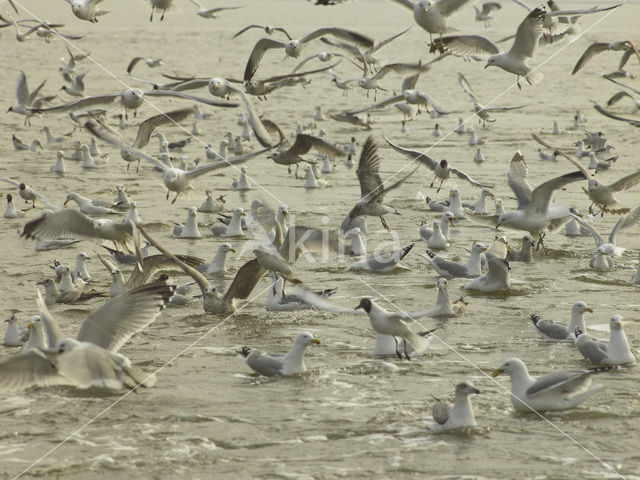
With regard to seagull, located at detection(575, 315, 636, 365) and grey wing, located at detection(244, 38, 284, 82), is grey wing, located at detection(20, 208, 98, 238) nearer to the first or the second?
grey wing, located at detection(244, 38, 284, 82)

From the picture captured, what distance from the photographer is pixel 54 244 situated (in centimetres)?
1293

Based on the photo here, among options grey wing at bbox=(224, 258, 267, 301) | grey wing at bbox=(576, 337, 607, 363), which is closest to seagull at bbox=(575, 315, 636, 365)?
grey wing at bbox=(576, 337, 607, 363)

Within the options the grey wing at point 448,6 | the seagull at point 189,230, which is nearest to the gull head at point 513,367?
the seagull at point 189,230

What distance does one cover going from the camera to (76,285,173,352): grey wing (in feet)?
26.3

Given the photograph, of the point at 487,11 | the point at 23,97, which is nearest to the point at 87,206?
the point at 23,97

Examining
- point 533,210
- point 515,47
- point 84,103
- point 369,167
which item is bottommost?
point 533,210

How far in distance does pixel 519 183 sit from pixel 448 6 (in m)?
3.08

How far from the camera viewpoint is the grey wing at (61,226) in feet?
36.7

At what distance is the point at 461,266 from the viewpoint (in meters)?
11.9

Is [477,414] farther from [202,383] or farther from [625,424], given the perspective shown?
[202,383]

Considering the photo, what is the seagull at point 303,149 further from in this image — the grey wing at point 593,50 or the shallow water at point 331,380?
the grey wing at point 593,50

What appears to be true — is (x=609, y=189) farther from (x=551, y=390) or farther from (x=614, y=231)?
(x=551, y=390)

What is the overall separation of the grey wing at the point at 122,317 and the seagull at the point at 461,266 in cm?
444

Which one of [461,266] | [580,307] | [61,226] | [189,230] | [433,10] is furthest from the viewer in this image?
[189,230]
